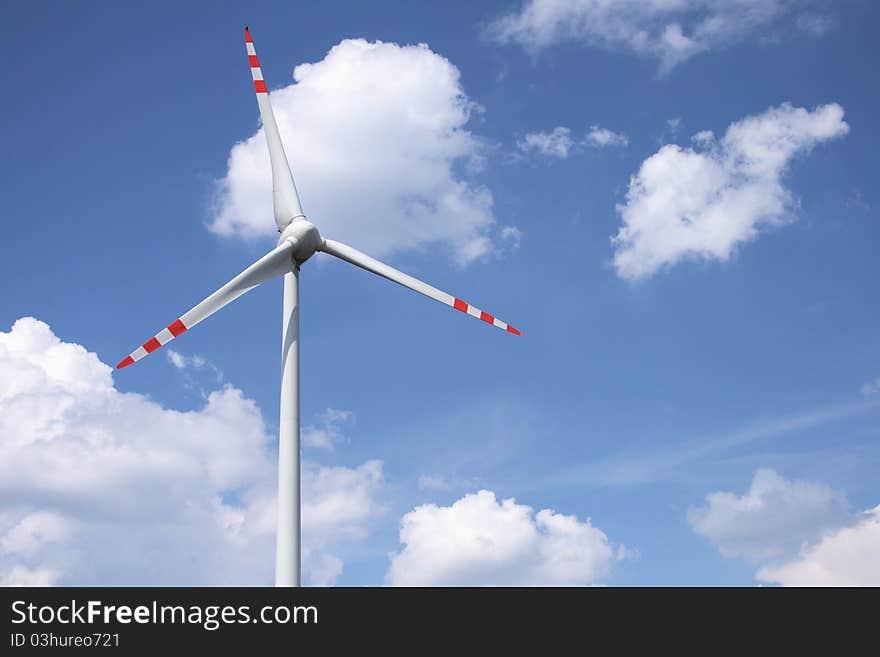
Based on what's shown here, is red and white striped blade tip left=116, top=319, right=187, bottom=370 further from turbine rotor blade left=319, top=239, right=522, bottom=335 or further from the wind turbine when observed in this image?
turbine rotor blade left=319, top=239, right=522, bottom=335

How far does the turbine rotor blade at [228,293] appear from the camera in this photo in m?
32.1

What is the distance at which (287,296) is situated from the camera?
35875mm

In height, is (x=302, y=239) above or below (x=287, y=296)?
above

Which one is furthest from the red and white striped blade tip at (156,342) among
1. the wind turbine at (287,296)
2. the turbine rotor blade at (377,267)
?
the turbine rotor blade at (377,267)

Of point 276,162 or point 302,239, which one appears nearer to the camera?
point 302,239

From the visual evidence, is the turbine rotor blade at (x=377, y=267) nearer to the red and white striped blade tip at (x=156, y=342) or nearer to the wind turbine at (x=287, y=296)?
the wind turbine at (x=287, y=296)

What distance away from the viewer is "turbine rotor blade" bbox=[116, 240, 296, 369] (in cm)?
3209

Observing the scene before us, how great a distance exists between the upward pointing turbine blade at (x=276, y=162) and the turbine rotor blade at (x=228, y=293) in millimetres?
2872

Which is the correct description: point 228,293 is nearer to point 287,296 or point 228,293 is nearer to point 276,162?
point 287,296

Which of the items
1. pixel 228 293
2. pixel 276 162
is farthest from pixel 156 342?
pixel 276 162

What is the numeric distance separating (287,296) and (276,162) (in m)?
8.42

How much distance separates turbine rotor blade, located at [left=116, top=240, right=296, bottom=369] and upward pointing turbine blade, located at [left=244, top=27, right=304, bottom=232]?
113 inches
